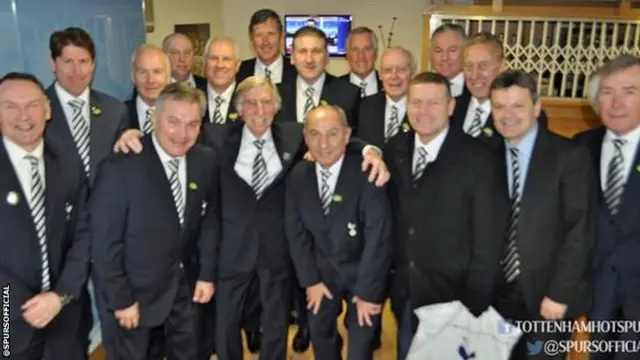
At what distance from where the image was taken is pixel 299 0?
998 cm

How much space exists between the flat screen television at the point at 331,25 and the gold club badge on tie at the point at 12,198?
783 centimetres

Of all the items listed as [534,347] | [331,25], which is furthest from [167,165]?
[331,25]

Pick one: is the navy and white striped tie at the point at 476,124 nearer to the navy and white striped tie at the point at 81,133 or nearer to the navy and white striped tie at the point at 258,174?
the navy and white striped tie at the point at 258,174

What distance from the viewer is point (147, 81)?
3.11m

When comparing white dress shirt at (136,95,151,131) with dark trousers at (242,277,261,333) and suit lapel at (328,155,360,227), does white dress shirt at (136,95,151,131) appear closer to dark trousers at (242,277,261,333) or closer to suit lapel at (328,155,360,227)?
dark trousers at (242,277,261,333)

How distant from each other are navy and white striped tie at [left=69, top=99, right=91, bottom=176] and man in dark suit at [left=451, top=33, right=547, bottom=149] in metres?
1.80

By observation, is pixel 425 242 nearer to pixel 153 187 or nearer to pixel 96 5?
pixel 153 187

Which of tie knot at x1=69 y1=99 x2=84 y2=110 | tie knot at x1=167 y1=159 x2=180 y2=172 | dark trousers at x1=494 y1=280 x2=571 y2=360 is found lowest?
dark trousers at x1=494 y1=280 x2=571 y2=360

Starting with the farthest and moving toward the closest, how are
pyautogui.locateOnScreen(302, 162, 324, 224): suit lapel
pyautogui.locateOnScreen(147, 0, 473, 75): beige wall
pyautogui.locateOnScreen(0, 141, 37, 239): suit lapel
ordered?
1. pyautogui.locateOnScreen(147, 0, 473, 75): beige wall
2. pyautogui.locateOnScreen(302, 162, 324, 224): suit lapel
3. pyautogui.locateOnScreen(0, 141, 37, 239): suit lapel

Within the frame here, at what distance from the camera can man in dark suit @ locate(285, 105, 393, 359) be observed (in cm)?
265

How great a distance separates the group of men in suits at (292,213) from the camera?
239cm

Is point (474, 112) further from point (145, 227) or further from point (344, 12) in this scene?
point (344, 12)

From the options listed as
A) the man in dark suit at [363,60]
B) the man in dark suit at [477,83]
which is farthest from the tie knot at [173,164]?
the man in dark suit at [363,60]

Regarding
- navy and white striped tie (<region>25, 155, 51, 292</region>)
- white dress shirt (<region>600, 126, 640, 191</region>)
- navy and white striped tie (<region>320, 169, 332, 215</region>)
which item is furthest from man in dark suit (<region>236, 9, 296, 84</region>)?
white dress shirt (<region>600, 126, 640, 191</region>)
